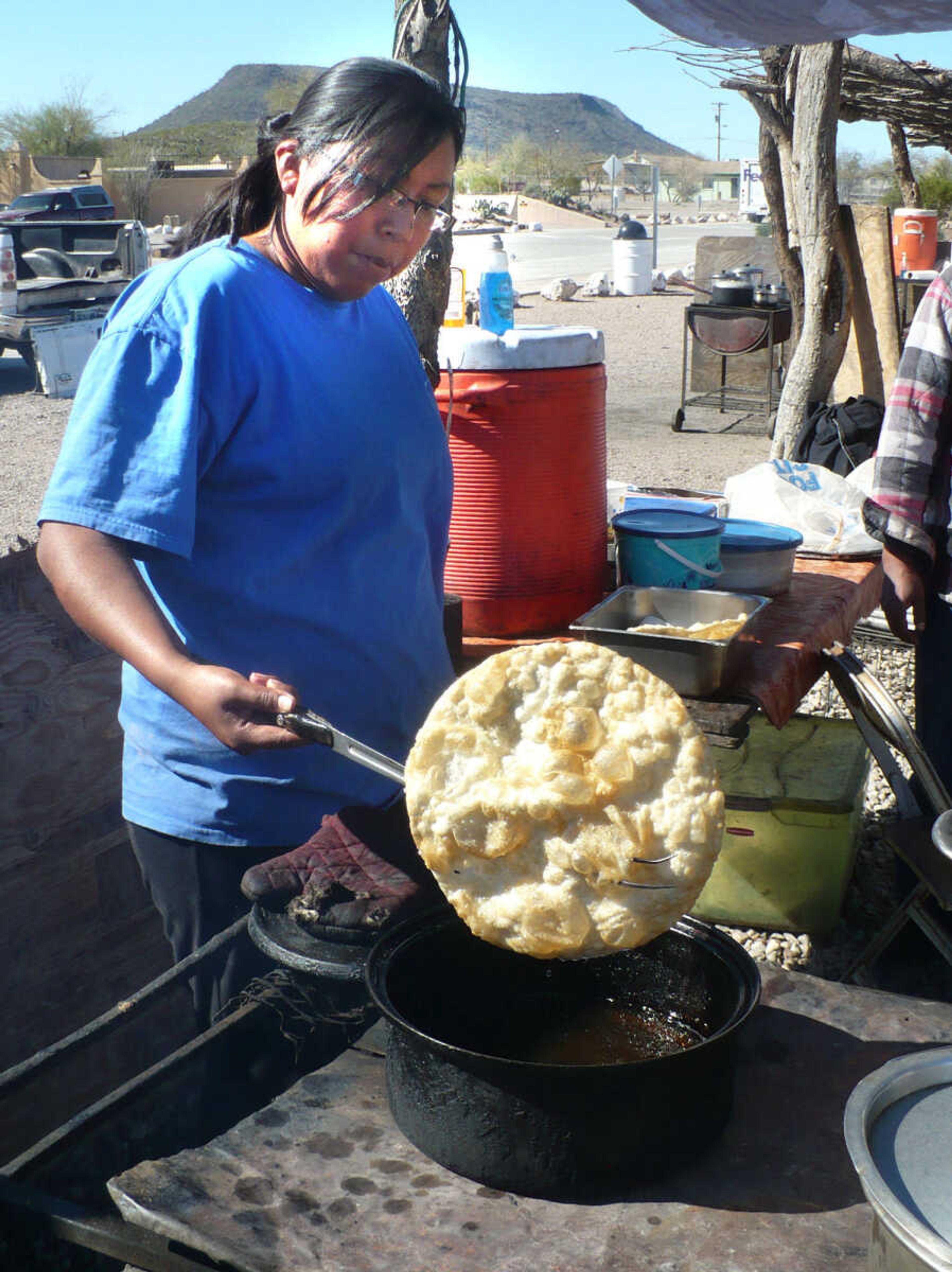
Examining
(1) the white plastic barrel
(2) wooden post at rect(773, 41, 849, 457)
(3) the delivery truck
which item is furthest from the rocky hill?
(2) wooden post at rect(773, 41, 849, 457)

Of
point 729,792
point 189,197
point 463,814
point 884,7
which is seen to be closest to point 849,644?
point 729,792

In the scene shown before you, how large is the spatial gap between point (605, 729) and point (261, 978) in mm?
752

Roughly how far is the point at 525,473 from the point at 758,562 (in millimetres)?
728

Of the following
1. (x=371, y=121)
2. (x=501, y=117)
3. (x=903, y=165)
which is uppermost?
(x=501, y=117)

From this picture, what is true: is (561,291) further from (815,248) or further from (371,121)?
(371,121)

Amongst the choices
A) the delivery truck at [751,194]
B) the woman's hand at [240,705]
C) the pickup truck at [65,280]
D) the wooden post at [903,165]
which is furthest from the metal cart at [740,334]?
the delivery truck at [751,194]

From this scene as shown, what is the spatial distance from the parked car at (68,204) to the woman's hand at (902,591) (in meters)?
21.0

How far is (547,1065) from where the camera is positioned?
1349mm

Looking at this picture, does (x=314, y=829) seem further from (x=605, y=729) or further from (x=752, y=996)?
(x=752, y=996)

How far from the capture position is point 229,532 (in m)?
1.79

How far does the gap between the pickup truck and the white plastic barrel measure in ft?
33.0

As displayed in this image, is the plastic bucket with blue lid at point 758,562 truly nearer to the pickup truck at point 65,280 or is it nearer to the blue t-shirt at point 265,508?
the blue t-shirt at point 265,508

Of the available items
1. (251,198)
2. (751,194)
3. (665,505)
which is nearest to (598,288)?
(665,505)

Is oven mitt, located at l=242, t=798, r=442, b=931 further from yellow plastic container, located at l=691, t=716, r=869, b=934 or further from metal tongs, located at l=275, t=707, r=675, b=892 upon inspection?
yellow plastic container, located at l=691, t=716, r=869, b=934
